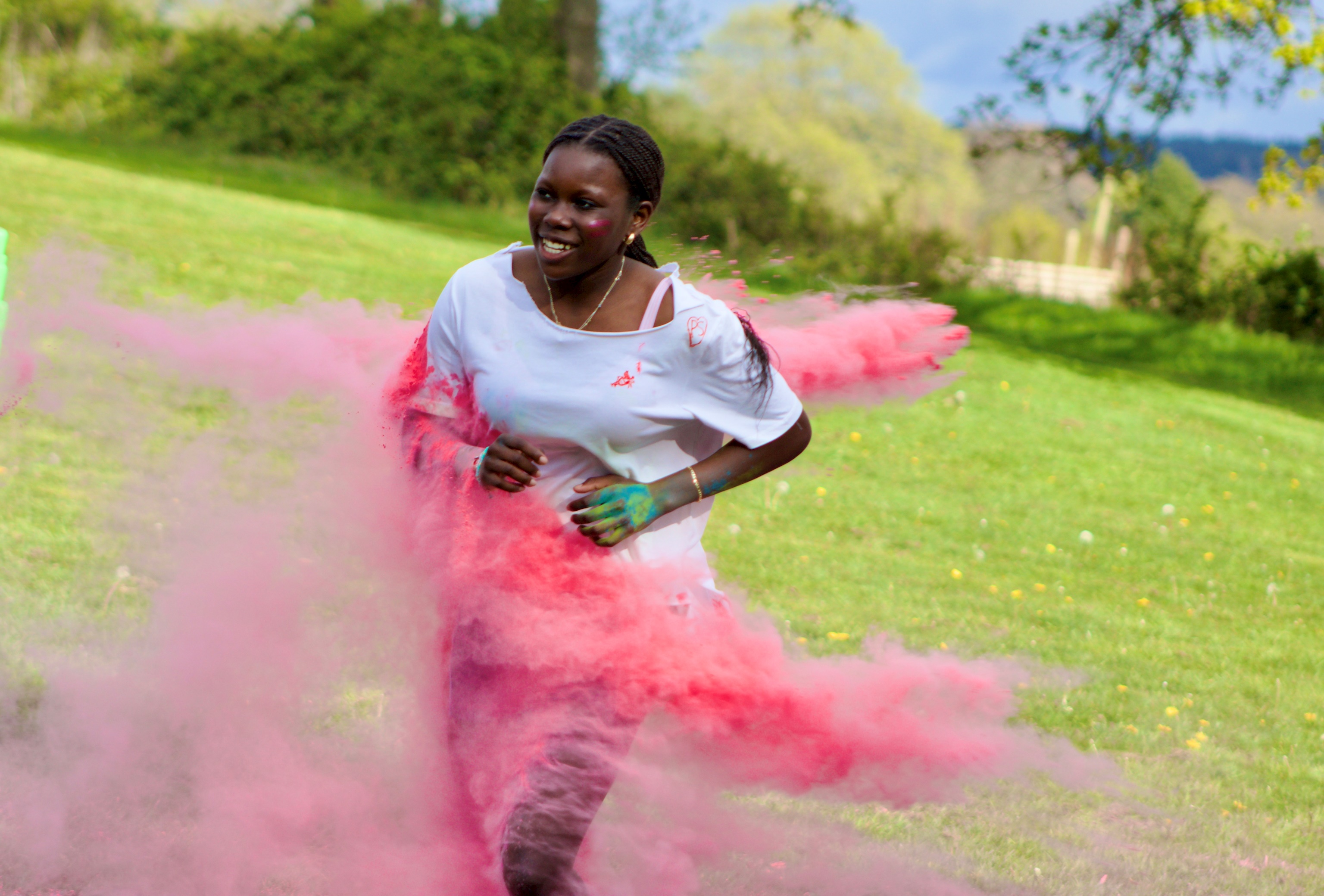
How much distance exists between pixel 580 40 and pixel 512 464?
823 inches

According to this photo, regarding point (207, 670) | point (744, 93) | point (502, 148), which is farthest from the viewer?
point (744, 93)

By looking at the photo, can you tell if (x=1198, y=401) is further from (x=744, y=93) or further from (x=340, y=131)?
(x=744, y=93)

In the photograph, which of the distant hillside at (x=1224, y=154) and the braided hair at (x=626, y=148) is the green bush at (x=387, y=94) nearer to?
the distant hillside at (x=1224, y=154)

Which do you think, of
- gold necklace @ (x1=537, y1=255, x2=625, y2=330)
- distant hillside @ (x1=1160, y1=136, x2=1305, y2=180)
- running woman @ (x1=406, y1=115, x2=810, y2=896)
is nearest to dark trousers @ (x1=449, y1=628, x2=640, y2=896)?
running woman @ (x1=406, y1=115, x2=810, y2=896)

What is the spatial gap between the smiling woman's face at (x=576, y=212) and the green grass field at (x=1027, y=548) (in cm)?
108

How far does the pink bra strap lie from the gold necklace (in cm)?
9

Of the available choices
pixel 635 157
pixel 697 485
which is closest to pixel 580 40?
pixel 635 157

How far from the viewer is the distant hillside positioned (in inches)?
605

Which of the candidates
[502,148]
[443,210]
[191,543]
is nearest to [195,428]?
[191,543]

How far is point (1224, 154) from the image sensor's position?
1281 inches

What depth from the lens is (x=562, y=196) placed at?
A: 8.93ft

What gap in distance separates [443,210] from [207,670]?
16.9 m

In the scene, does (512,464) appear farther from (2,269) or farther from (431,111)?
(431,111)

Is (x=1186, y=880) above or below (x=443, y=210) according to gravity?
above
